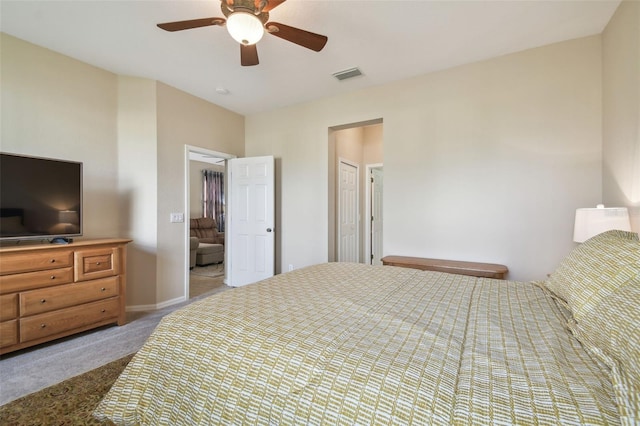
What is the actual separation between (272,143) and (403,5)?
268 centimetres

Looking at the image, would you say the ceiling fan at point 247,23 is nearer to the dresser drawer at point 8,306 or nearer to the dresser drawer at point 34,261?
the dresser drawer at point 34,261

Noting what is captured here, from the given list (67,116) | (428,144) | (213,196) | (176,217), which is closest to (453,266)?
(428,144)

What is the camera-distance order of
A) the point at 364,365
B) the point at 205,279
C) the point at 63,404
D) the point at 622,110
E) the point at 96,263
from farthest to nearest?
1. the point at 205,279
2. the point at 96,263
3. the point at 622,110
4. the point at 63,404
5. the point at 364,365

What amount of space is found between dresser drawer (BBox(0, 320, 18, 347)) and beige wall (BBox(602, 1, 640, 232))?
4.59 metres

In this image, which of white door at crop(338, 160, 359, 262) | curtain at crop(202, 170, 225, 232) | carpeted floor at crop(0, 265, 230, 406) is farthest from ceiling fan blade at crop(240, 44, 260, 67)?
curtain at crop(202, 170, 225, 232)

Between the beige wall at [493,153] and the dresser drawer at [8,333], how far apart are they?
3.07 meters

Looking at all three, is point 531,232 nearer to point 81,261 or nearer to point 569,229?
point 569,229

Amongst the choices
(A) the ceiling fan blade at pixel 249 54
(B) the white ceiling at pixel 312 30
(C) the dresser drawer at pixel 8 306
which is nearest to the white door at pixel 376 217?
(B) the white ceiling at pixel 312 30

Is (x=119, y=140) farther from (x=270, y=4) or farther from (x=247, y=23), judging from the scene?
(x=270, y=4)

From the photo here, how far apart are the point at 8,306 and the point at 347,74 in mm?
3761

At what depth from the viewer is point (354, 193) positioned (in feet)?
16.0

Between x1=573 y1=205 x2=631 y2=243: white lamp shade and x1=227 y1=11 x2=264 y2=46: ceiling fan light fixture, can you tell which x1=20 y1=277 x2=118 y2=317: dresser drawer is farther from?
x1=573 y1=205 x2=631 y2=243: white lamp shade

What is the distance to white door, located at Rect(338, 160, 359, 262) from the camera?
14.3 feet

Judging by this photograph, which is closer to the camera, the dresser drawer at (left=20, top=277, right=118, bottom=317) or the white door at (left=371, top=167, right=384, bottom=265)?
the dresser drawer at (left=20, top=277, right=118, bottom=317)
